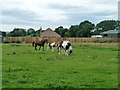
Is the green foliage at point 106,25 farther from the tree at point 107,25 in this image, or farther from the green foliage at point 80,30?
the green foliage at point 80,30

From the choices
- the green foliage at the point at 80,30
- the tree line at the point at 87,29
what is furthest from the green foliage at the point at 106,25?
the green foliage at the point at 80,30

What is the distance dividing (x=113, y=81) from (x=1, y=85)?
4.94 meters

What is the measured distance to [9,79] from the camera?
387 inches

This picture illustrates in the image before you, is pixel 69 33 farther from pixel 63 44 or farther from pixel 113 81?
pixel 113 81

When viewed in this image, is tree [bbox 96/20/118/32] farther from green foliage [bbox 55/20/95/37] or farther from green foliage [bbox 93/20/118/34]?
green foliage [bbox 55/20/95/37]

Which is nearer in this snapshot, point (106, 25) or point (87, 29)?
point (87, 29)

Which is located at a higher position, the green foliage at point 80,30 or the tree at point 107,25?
the tree at point 107,25

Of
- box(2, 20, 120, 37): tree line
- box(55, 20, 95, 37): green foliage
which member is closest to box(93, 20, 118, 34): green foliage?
box(2, 20, 120, 37): tree line

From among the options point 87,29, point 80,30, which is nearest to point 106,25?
point 87,29

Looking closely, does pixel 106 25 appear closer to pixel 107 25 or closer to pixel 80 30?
pixel 107 25

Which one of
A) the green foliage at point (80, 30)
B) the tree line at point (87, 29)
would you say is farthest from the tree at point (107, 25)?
the green foliage at point (80, 30)

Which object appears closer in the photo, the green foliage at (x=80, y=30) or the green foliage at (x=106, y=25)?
the green foliage at (x=80, y=30)

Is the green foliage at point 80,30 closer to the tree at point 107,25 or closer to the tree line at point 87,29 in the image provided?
the tree line at point 87,29

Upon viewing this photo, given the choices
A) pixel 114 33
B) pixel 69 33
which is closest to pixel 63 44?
pixel 114 33
